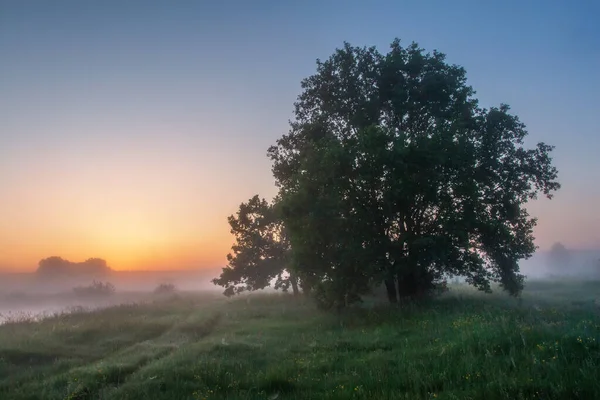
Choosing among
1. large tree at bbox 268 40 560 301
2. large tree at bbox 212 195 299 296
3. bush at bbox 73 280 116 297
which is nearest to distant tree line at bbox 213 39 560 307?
large tree at bbox 268 40 560 301

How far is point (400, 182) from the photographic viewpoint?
20891 millimetres

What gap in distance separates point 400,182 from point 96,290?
93220mm

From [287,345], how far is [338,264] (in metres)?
7.20

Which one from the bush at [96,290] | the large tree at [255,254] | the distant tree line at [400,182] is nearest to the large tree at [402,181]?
the distant tree line at [400,182]

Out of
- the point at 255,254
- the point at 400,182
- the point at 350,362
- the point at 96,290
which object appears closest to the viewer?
the point at 350,362

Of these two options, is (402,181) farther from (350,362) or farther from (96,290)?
(96,290)

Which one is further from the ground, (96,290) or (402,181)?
(402,181)

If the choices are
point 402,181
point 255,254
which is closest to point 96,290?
point 255,254

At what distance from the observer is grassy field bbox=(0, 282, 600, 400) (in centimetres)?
877

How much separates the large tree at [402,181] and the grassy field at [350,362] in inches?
125

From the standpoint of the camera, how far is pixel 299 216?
23188 mm

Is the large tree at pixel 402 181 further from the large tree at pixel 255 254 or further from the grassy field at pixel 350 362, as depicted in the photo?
the large tree at pixel 255 254

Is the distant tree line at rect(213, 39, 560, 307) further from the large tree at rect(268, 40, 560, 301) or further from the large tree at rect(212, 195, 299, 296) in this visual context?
the large tree at rect(212, 195, 299, 296)

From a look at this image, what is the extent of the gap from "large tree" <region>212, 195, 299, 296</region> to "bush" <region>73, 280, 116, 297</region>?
215 feet
